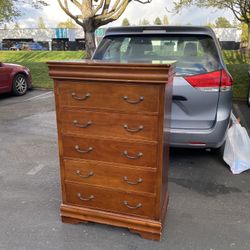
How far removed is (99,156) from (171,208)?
3.16 ft

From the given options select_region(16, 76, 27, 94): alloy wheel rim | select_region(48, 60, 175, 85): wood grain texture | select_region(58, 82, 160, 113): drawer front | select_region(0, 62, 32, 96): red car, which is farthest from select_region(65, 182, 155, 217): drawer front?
select_region(16, 76, 27, 94): alloy wheel rim

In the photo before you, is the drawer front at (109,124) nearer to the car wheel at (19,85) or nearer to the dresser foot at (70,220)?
the dresser foot at (70,220)

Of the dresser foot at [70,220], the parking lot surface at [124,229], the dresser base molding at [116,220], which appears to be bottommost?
the parking lot surface at [124,229]

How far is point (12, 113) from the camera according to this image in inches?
258

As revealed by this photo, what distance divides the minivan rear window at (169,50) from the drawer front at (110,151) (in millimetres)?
1414

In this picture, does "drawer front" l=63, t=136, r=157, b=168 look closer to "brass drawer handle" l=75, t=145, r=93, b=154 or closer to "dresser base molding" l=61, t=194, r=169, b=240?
"brass drawer handle" l=75, t=145, r=93, b=154

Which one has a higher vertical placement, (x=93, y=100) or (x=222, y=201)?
(x=93, y=100)

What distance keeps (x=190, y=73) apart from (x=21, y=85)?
6.56 metres

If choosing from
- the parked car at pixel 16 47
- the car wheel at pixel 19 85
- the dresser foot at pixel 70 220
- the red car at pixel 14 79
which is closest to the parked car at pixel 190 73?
the dresser foot at pixel 70 220

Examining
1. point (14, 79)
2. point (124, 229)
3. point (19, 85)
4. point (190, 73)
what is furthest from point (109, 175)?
point (19, 85)

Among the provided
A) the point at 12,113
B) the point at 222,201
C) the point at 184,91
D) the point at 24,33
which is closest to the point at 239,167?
the point at 222,201

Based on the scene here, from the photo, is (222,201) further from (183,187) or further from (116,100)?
(116,100)

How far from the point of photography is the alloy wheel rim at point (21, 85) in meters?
8.49

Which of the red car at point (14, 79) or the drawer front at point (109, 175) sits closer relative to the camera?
the drawer front at point (109, 175)
